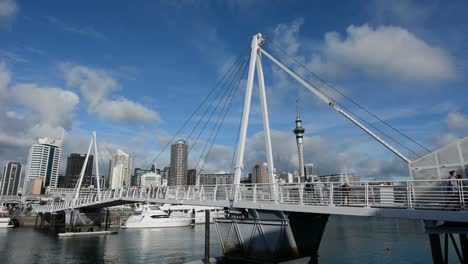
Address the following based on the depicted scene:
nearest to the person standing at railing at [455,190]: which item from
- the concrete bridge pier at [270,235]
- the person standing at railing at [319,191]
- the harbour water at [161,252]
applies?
the person standing at railing at [319,191]

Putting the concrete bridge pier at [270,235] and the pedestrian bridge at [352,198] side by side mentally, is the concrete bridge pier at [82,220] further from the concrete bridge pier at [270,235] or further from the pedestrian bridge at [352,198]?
the concrete bridge pier at [270,235]

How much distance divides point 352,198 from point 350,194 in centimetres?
31

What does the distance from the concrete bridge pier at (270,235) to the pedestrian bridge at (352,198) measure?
3.60 feet

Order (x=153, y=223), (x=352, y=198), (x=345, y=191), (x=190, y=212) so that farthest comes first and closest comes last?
(x=190, y=212) < (x=153, y=223) < (x=352, y=198) < (x=345, y=191)

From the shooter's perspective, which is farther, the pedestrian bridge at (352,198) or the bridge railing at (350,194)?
the bridge railing at (350,194)

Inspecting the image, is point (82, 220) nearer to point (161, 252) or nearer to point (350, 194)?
point (161, 252)

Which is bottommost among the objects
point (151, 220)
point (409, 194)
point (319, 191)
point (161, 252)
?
point (161, 252)

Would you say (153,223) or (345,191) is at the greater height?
(345,191)

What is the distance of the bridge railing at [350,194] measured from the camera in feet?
52.5

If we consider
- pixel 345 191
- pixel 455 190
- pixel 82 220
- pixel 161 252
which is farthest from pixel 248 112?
pixel 82 220

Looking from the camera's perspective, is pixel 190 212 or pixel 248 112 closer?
pixel 248 112

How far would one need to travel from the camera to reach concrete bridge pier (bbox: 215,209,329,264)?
76.0 feet

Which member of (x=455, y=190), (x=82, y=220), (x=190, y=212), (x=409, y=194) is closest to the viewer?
(x=455, y=190)

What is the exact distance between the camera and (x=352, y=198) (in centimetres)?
1928
